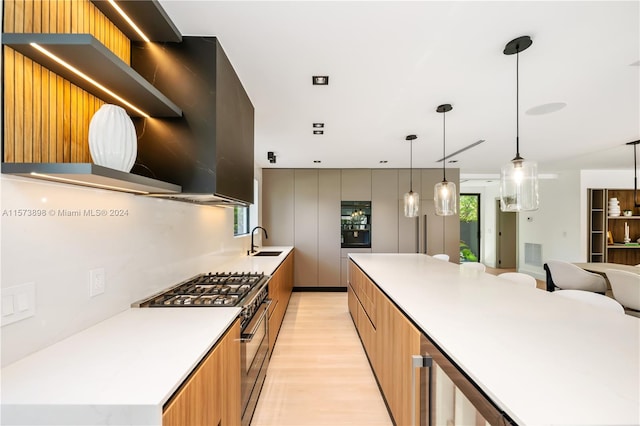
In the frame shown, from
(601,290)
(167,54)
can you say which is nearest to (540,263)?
(601,290)

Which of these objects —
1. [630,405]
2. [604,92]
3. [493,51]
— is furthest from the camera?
[604,92]

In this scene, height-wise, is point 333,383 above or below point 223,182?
below

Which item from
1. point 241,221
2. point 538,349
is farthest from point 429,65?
point 241,221

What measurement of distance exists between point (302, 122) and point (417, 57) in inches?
59.0

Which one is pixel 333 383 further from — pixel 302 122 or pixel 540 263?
pixel 540 263

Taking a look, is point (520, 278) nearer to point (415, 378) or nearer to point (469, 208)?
point (415, 378)

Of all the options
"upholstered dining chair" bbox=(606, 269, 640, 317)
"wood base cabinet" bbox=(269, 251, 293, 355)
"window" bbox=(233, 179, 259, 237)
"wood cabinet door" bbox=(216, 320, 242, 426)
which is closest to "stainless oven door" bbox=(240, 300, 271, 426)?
"wood cabinet door" bbox=(216, 320, 242, 426)

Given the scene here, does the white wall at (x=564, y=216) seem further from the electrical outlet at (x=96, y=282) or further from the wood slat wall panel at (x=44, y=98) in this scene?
the wood slat wall panel at (x=44, y=98)

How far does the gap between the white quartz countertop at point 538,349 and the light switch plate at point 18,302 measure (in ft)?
5.06

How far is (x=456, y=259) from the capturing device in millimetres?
5867

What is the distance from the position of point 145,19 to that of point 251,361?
2031mm

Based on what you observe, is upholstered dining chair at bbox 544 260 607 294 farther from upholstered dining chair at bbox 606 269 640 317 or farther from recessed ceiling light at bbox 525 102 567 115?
recessed ceiling light at bbox 525 102 567 115

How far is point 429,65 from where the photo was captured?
1916mm

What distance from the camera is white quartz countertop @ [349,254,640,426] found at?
0.73 meters
